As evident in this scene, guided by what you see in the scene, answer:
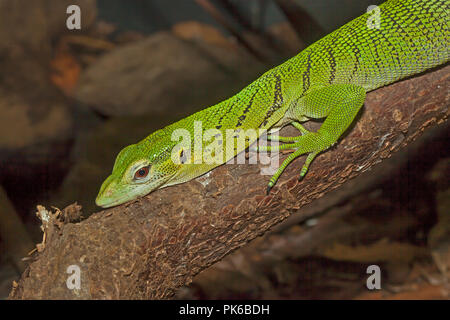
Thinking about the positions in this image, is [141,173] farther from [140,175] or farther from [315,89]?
[315,89]

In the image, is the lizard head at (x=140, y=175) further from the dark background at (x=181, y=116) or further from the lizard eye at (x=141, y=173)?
the dark background at (x=181, y=116)

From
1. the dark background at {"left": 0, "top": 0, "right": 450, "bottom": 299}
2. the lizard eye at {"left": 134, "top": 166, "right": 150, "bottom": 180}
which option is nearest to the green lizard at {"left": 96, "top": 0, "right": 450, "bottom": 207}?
the lizard eye at {"left": 134, "top": 166, "right": 150, "bottom": 180}

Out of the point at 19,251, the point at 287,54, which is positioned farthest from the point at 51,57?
the point at 287,54

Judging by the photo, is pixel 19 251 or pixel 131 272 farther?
pixel 19 251

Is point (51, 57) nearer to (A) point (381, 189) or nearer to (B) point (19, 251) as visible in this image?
(B) point (19, 251)

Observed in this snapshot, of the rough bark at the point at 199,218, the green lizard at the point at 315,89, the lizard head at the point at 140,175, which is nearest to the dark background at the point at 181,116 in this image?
the green lizard at the point at 315,89

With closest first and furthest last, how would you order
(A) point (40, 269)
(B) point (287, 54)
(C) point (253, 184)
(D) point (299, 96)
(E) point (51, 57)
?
(A) point (40, 269) → (C) point (253, 184) → (D) point (299, 96) → (B) point (287, 54) → (E) point (51, 57)
